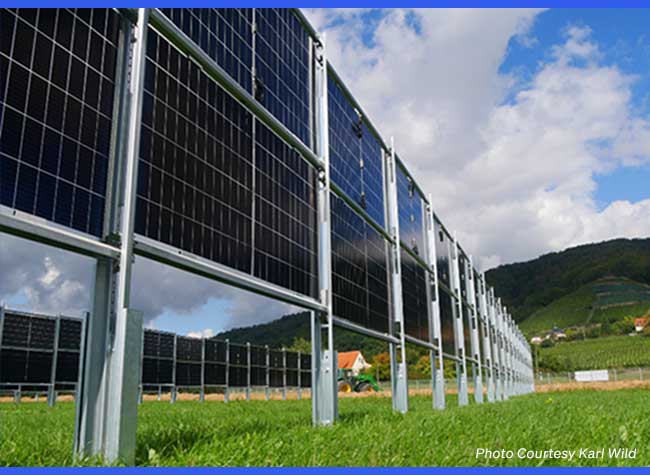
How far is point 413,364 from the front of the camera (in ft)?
173

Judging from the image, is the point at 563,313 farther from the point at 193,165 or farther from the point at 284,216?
the point at 193,165

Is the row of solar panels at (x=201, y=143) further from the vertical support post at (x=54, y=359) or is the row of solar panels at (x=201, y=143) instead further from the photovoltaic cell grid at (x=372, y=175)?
the vertical support post at (x=54, y=359)

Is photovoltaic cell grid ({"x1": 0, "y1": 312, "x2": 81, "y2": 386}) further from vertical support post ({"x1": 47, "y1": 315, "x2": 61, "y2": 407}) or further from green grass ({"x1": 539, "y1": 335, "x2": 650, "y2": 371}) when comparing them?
green grass ({"x1": 539, "y1": 335, "x2": 650, "y2": 371})

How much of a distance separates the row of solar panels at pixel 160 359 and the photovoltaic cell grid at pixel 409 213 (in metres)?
6.84

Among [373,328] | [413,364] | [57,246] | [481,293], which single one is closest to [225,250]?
[57,246]

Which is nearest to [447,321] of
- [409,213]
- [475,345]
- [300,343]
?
[475,345]

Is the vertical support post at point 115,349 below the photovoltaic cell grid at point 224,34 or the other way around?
below

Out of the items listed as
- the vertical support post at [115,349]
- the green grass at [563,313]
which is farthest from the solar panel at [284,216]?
the green grass at [563,313]

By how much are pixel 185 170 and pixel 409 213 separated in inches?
353

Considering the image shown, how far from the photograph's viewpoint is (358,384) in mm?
33969

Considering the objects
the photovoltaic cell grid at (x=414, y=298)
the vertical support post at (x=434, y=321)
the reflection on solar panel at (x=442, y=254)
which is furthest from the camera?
the reflection on solar panel at (x=442, y=254)

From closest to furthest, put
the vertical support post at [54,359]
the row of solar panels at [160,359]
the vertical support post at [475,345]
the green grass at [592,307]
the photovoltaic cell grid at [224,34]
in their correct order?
1. the photovoltaic cell grid at [224,34]
2. the vertical support post at [54,359]
3. the row of solar panels at [160,359]
4. the vertical support post at [475,345]
5. the green grass at [592,307]

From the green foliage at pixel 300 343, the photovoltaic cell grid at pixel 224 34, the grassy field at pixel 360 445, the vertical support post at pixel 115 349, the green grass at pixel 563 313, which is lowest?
the grassy field at pixel 360 445

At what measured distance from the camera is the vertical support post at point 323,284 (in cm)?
678
